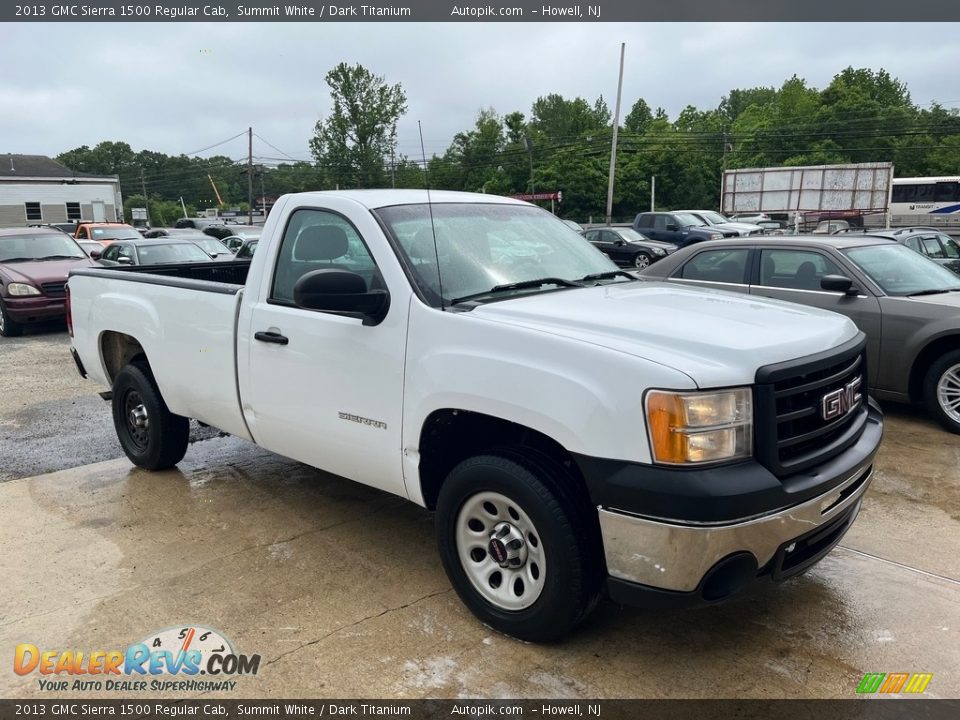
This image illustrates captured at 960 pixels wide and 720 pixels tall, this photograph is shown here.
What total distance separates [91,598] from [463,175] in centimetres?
475

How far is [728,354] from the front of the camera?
9.09ft

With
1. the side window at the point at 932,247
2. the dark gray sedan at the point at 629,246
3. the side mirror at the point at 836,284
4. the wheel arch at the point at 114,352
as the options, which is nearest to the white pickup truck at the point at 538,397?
the wheel arch at the point at 114,352

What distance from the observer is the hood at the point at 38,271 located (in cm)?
1203

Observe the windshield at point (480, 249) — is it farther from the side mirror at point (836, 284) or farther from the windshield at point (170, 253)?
the windshield at point (170, 253)

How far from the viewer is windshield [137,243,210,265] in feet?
44.9

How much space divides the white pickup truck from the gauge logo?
100 centimetres

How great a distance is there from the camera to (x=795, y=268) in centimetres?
725

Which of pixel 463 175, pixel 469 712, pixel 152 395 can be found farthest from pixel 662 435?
pixel 463 175

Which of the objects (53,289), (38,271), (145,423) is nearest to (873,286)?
(145,423)

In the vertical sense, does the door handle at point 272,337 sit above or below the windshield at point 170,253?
above

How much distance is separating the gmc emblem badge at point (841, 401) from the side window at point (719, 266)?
14.0 feet

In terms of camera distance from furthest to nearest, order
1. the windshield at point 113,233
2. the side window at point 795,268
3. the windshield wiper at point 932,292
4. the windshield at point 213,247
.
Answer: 1. the windshield at point 113,233
2. the windshield at point 213,247
3. the side window at point 795,268
4. the windshield wiper at point 932,292

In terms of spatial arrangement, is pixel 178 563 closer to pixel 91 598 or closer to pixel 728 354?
pixel 91 598

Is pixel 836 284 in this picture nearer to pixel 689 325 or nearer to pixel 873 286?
pixel 873 286
